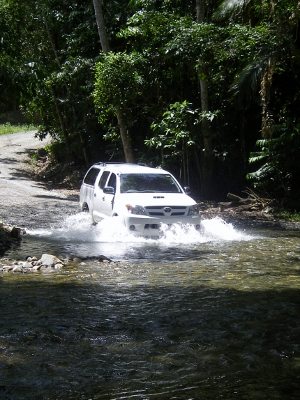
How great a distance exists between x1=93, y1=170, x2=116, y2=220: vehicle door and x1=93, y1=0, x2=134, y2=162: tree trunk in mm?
8260

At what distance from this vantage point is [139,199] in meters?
12.8

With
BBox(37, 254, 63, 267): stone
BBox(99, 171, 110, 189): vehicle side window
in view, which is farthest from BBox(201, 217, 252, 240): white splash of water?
BBox(37, 254, 63, 267): stone

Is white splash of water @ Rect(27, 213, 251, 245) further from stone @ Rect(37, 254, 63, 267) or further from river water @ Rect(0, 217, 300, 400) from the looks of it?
stone @ Rect(37, 254, 63, 267)

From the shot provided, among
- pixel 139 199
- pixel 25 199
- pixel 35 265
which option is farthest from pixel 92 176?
pixel 25 199

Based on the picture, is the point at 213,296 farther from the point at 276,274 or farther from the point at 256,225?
the point at 256,225

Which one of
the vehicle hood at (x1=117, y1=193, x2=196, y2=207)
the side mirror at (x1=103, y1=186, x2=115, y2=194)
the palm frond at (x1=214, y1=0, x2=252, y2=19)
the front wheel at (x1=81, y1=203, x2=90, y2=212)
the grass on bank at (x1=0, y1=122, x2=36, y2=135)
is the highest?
the palm frond at (x1=214, y1=0, x2=252, y2=19)

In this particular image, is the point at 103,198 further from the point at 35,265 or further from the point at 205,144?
the point at 205,144

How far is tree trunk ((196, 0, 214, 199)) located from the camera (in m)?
20.3

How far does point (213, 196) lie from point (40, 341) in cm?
1619

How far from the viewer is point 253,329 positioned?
6.52 m

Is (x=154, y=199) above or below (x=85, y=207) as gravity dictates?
above

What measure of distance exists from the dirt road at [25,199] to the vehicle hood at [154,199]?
3794 mm

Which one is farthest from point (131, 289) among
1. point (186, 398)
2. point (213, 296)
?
point (186, 398)

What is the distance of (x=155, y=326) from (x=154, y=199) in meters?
6.25
